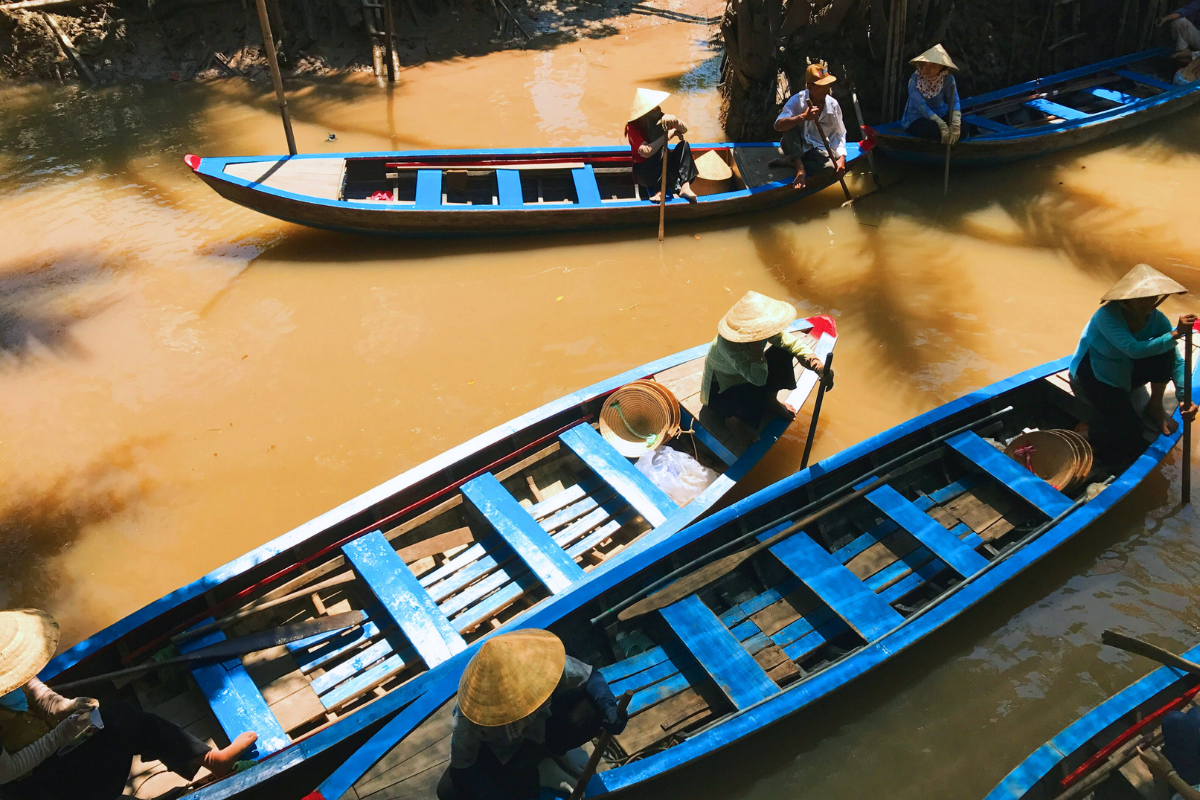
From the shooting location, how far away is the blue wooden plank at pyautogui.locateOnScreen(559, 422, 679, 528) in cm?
468

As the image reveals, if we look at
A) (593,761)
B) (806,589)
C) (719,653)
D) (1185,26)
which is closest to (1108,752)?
(806,589)

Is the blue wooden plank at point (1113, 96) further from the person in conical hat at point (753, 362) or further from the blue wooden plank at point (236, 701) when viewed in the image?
the blue wooden plank at point (236, 701)

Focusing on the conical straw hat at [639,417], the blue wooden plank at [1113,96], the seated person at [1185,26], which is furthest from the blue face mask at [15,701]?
the seated person at [1185,26]

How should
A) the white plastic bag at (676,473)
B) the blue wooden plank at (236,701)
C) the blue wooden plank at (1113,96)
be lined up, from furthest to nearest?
the blue wooden plank at (1113,96)
the white plastic bag at (676,473)
the blue wooden plank at (236,701)

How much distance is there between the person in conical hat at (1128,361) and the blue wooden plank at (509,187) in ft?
16.8

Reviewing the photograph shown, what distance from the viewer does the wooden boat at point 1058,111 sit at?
845 centimetres

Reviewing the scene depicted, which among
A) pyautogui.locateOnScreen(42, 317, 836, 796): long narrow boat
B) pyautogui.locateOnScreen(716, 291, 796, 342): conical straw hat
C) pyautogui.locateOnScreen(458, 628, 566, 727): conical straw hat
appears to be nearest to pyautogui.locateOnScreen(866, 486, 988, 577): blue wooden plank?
pyautogui.locateOnScreen(42, 317, 836, 796): long narrow boat

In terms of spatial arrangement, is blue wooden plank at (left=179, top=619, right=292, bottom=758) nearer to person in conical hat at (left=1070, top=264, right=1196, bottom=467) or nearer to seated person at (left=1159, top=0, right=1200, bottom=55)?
person in conical hat at (left=1070, top=264, right=1196, bottom=467)

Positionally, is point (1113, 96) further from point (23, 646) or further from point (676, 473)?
point (23, 646)

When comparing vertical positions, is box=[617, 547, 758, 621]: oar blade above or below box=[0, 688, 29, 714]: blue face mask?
below

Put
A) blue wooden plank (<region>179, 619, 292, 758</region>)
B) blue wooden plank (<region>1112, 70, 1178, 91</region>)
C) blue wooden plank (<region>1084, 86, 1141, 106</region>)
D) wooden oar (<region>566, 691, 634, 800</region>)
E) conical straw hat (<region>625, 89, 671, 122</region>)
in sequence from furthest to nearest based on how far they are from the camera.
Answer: blue wooden plank (<region>1112, 70, 1178, 91</region>) < blue wooden plank (<region>1084, 86, 1141, 106</region>) < conical straw hat (<region>625, 89, 671, 122</region>) < blue wooden plank (<region>179, 619, 292, 758</region>) < wooden oar (<region>566, 691, 634, 800</region>)

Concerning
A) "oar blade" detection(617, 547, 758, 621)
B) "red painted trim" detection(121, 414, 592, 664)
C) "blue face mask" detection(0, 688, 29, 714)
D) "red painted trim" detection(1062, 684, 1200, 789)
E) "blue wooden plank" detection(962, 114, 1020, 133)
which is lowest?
"red painted trim" detection(1062, 684, 1200, 789)

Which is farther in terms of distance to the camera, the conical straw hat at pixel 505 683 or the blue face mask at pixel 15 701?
the blue face mask at pixel 15 701

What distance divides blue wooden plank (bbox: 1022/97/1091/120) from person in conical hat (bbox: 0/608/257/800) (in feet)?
32.6
